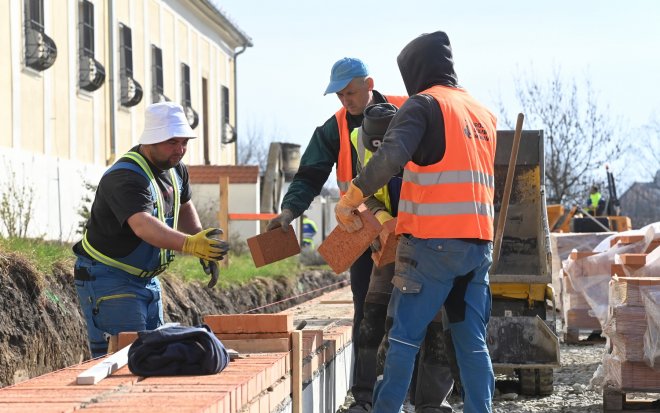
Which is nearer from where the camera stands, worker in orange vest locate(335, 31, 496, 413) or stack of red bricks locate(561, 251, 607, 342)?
worker in orange vest locate(335, 31, 496, 413)

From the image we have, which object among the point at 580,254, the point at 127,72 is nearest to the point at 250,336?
the point at 580,254

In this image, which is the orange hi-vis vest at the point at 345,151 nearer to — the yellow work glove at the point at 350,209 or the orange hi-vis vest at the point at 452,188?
the yellow work glove at the point at 350,209

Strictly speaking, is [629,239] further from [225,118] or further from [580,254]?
[225,118]

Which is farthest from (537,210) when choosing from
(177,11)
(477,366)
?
(177,11)

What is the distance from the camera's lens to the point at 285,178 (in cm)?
3569

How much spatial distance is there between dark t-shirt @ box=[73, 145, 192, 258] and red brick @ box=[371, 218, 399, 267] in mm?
1210

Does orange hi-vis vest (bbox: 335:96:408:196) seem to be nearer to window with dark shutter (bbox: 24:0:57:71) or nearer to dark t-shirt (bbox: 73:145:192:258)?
dark t-shirt (bbox: 73:145:192:258)

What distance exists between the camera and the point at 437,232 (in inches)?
221

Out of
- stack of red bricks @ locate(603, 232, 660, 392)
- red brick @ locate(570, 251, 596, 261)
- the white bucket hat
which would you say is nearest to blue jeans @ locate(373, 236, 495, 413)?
the white bucket hat

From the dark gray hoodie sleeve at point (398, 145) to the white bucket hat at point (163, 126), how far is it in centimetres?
114

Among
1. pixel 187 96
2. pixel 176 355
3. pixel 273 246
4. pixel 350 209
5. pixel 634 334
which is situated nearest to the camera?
pixel 176 355

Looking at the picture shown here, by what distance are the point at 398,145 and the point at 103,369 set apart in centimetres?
174

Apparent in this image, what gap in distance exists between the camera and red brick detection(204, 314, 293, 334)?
5672 mm

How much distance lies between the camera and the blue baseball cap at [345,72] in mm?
6605
